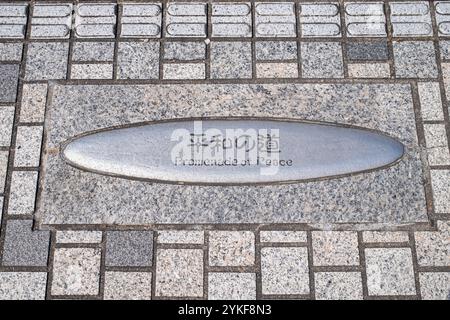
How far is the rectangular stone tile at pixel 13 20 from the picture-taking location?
4.10 meters

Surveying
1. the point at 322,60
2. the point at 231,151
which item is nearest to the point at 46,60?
the point at 231,151

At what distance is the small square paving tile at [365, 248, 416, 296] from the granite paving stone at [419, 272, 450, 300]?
6 centimetres

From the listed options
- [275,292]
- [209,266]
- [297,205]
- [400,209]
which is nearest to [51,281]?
[209,266]

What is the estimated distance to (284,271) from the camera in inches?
138

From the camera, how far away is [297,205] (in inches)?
143

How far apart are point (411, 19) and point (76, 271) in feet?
9.43

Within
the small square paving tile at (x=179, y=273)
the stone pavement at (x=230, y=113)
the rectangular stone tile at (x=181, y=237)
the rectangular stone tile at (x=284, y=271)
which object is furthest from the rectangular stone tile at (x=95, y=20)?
the rectangular stone tile at (x=284, y=271)

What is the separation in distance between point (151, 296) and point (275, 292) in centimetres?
74

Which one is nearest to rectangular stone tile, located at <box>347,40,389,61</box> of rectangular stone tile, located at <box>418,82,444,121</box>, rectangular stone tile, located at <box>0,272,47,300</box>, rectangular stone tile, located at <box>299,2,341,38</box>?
rectangular stone tile, located at <box>299,2,341,38</box>

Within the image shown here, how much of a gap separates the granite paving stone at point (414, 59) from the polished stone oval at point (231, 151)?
0.54m

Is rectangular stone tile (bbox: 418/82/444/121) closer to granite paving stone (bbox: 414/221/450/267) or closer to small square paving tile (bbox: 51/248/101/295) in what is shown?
granite paving stone (bbox: 414/221/450/267)

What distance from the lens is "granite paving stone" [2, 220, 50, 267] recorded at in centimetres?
353

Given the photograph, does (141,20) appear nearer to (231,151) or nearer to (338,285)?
(231,151)

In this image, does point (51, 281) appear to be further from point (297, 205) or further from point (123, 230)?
point (297, 205)
